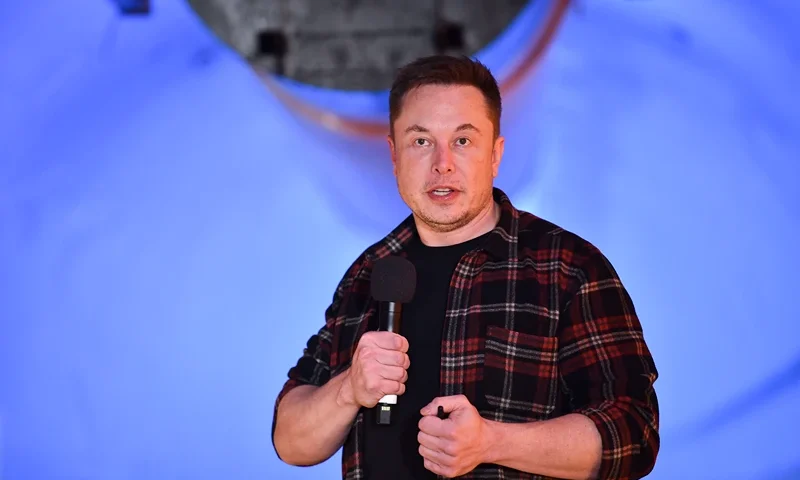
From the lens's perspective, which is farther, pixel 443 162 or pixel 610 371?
pixel 443 162

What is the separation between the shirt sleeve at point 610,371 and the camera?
1610 millimetres

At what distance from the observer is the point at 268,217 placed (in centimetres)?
280

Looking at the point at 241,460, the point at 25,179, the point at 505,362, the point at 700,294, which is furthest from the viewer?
the point at 25,179

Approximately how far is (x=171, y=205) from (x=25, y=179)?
20.4 inches

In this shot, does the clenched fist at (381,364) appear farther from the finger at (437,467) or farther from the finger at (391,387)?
the finger at (437,467)

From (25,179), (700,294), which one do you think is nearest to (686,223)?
(700,294)

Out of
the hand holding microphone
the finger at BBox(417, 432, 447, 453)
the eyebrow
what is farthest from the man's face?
the finger at BBox(417, 432, 447, 453)

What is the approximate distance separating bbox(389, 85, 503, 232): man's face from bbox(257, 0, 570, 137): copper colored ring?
0.80 metres

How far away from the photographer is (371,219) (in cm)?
275

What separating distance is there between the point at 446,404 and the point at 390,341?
14 centimetres

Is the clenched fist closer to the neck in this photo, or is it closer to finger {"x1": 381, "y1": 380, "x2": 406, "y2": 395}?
finger {"x1": 381, "y1": 380, "x2": 406, "y2": 395}

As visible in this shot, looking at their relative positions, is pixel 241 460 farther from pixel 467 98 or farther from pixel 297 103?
pixel 467 98

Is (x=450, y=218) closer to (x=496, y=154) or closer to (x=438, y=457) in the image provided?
(x=496, y=154)

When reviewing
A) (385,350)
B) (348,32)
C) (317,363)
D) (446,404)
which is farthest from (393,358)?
(348,32)
